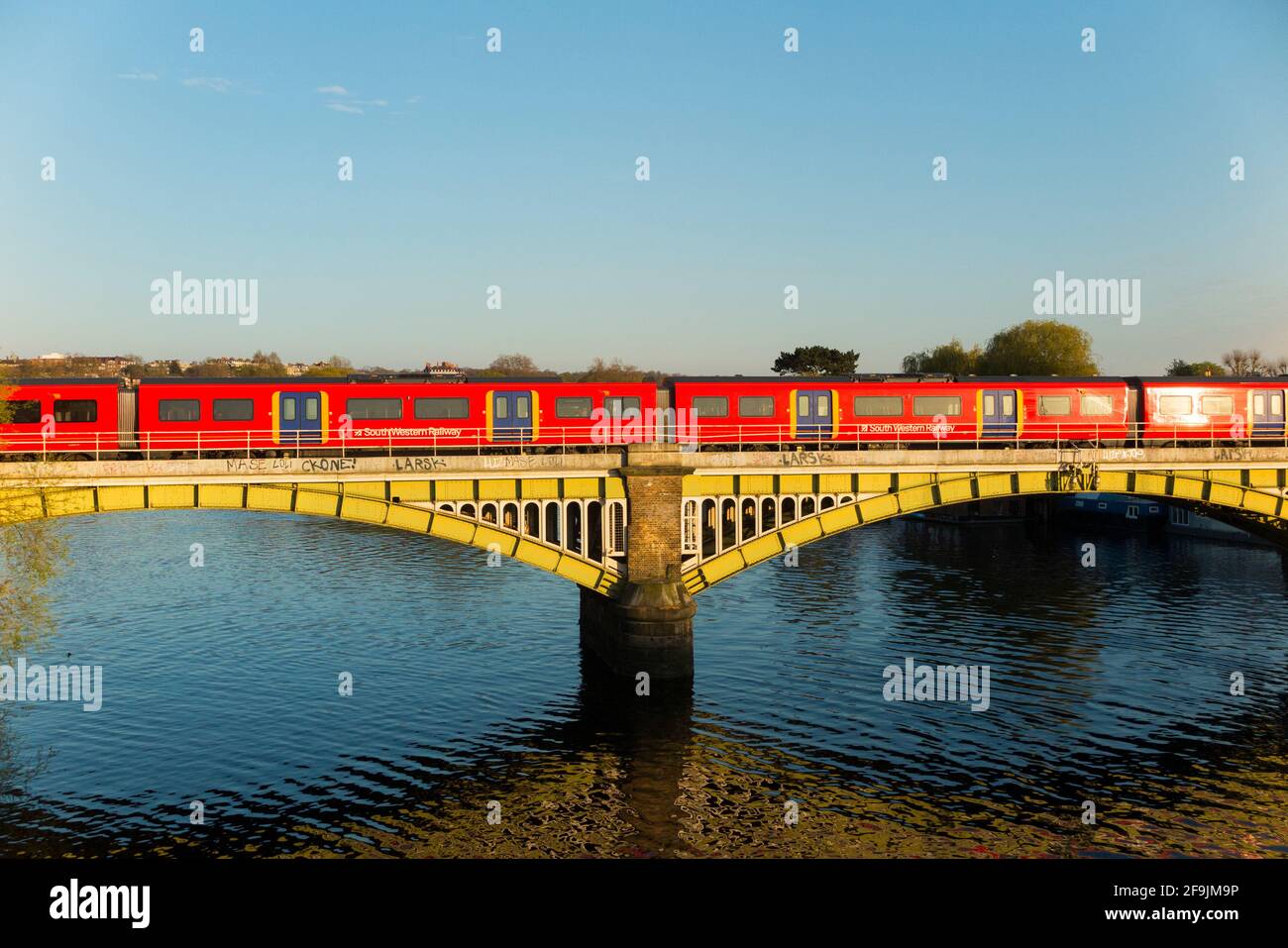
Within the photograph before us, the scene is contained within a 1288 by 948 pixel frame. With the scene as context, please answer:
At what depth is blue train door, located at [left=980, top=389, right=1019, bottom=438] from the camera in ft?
174

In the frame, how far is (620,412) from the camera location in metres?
48.5

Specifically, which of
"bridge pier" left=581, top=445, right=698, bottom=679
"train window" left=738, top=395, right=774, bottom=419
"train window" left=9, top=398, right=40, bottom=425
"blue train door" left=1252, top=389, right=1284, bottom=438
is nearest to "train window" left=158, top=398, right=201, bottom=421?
"train window" left=9, top=398, right=40, bottom=425

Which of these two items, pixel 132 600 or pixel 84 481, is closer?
pixel 84 481

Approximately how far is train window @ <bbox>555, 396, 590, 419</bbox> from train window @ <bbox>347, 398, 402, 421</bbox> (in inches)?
284

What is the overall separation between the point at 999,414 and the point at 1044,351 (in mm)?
93916

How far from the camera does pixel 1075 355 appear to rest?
138 m

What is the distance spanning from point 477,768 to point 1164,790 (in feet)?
73.1

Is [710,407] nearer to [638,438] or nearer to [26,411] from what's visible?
[638,438]

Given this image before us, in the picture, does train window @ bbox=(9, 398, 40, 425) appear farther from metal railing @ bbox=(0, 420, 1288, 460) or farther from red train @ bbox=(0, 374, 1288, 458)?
metal railing @ bbox=(0, 420, 1288, 460)

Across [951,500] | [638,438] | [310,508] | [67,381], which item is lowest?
[951,500]

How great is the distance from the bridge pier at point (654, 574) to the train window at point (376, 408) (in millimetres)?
11868

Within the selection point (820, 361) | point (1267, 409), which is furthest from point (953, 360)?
point (1267, 409)
